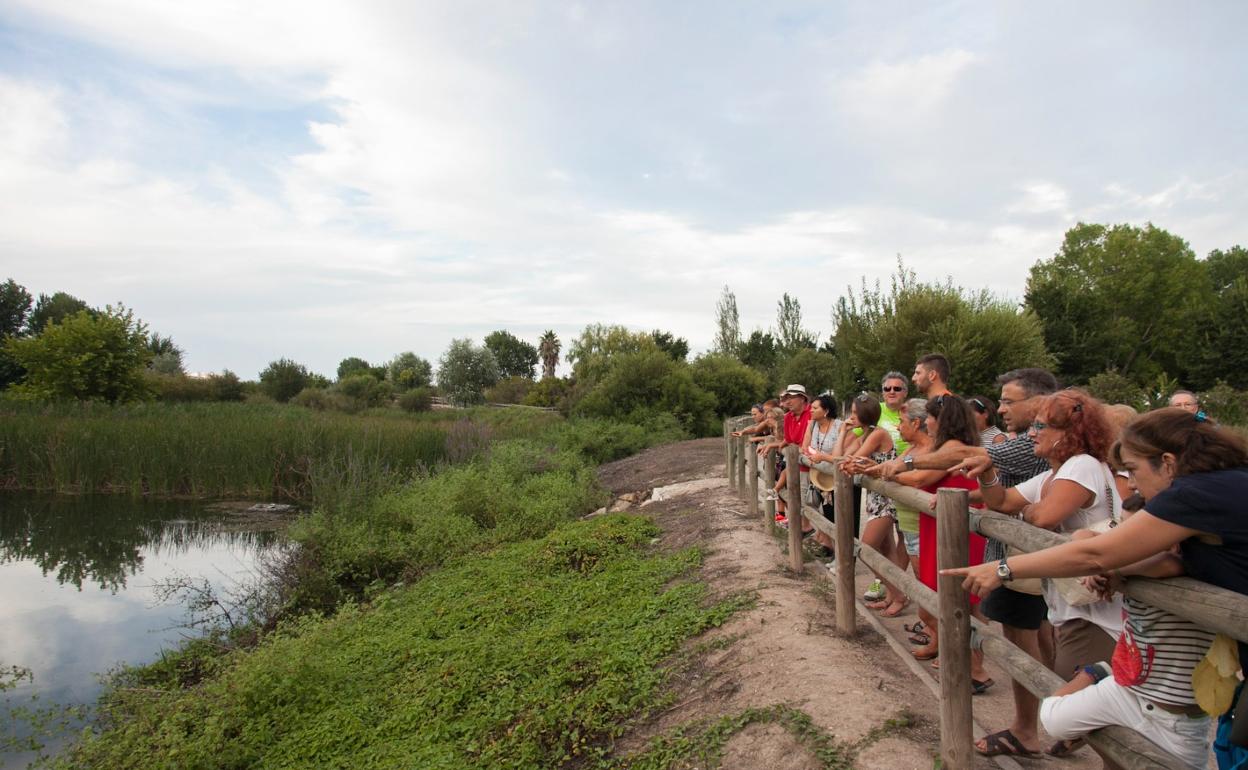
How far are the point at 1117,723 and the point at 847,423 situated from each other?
4521mm

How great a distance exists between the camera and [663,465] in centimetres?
1823

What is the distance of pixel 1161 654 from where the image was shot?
2238 mm

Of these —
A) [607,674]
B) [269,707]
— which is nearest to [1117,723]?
[607,674]

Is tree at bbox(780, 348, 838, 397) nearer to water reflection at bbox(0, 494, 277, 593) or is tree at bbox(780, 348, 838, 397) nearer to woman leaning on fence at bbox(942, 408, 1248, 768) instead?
water reflection at bbox(0, 494, 277, 593)

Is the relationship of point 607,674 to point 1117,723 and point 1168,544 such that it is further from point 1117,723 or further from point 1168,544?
point 1168,544

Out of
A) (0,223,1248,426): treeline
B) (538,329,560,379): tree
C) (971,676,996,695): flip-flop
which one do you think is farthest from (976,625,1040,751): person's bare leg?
(538,329,560,379): tree

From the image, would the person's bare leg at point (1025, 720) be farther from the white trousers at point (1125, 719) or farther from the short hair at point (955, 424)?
the short hair at point (955, 424)

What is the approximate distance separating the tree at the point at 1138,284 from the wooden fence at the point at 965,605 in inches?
1579

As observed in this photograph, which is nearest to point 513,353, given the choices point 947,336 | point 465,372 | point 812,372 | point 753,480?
point 465,372

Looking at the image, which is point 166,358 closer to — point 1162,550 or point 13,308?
point 13,308

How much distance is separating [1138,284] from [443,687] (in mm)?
50510

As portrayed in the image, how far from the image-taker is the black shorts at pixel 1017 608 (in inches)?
137

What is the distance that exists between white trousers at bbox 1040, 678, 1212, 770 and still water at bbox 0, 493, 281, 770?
7.61 meters

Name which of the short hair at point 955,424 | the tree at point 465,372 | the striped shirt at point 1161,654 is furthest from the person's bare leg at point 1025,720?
the tree at point 465,372
